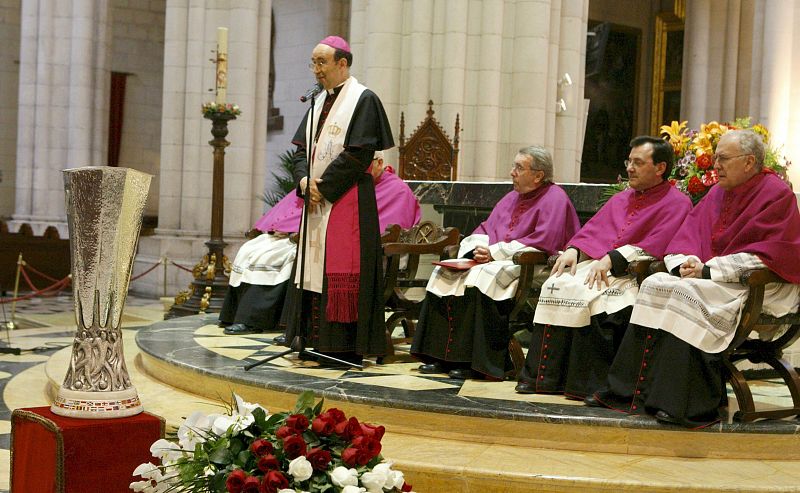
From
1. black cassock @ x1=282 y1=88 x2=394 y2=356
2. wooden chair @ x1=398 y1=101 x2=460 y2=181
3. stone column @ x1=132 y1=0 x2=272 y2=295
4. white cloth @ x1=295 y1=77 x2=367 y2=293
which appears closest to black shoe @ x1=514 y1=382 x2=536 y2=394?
black cassock @ x1=282 y1=88 x2=394 y2=356

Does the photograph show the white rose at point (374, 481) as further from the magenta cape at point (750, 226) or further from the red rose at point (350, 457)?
the magenta cape at point (750, 226)

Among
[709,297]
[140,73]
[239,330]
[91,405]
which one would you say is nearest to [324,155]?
[239,330]

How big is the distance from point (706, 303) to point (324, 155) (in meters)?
2.30

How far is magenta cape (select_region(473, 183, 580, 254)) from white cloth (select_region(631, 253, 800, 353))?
1.01m

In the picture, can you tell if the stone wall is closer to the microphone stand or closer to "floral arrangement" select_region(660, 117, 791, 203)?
the microphone stand

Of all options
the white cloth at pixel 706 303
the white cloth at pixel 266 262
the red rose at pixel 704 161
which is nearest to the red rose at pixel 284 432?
the white cloth at pixel 706 303

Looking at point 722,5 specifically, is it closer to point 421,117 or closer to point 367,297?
point 421,117

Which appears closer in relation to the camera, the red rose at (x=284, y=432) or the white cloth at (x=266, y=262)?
the red rose at (x=284, y=432)

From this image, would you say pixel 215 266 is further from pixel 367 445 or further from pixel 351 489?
pixel 351 489

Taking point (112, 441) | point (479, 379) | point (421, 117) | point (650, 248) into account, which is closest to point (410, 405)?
point (479, 379)

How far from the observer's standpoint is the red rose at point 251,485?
8.10 ft

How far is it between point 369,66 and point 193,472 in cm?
914

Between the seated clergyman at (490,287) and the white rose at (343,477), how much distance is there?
309 centimetres

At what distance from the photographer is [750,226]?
4754 millimetres
